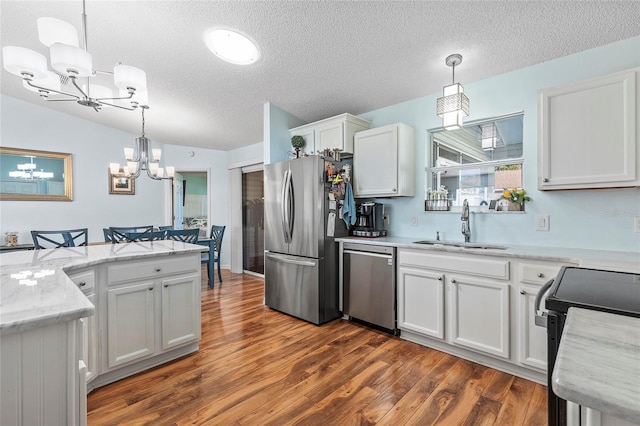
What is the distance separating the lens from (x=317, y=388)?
197 centimetres

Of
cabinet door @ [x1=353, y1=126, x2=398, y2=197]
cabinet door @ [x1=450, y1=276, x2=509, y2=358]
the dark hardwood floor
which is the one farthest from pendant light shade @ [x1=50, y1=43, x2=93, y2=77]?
cabinet door @ [x1=450, y1=276, x2=509, y2=358]

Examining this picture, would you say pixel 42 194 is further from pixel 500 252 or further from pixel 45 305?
pixel 500 252

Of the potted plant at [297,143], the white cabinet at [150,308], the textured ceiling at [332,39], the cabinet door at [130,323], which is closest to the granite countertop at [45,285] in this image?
the white cabinet at [150,308]

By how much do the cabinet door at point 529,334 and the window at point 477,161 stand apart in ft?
3.32

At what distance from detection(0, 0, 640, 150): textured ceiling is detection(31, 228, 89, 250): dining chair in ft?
6.15

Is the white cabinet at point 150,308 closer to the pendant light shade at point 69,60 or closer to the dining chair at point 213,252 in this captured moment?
the pendant light shade at point 69,60

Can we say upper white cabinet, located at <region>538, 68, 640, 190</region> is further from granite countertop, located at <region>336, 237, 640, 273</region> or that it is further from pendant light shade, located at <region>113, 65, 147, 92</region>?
pendant light shade, located at <region>113, 65, 147, 92</region>

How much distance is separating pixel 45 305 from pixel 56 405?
1.00 feet

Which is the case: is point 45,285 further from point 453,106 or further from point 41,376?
point 453,106

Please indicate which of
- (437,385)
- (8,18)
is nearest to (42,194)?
(8,18)

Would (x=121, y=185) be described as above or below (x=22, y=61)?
below

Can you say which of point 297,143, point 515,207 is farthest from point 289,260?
point 515,207

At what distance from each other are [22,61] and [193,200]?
4.44m

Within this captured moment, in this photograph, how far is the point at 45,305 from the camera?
0.96 meters
